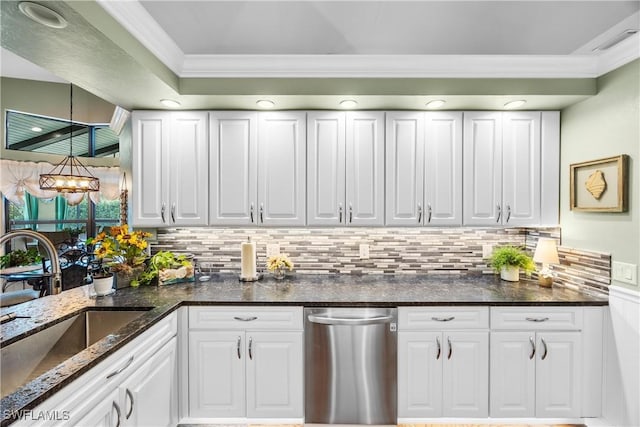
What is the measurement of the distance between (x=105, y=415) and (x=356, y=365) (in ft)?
4.51

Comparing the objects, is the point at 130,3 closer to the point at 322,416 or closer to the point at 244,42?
the point at 244,42

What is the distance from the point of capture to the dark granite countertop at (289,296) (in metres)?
1.68

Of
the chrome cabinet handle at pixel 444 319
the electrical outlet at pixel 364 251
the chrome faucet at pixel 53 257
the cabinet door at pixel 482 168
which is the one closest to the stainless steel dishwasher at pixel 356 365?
the chrome cabinet handle at pixel 444 319

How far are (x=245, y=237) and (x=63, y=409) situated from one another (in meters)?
1.75

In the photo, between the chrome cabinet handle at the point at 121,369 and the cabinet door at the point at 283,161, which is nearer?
the chrome cabinet handle at the point at 121,369

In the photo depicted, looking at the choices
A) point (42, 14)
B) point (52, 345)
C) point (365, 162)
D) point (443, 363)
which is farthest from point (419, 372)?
point (42, 14)

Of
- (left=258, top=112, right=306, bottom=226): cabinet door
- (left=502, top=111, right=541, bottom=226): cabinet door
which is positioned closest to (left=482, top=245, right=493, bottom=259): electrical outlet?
(left=502, top=111, right=541, bottom=226): cabinet door

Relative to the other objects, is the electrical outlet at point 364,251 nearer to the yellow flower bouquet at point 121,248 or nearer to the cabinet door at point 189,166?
the cabinet door at point 189,166

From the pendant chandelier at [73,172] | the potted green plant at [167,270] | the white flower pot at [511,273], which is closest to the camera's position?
the potted green plant at [167,270]

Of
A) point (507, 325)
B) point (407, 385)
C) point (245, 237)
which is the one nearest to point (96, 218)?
point (245, 237)

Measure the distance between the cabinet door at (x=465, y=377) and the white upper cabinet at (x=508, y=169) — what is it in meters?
0.92

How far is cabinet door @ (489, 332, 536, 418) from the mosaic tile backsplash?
0.79 metres

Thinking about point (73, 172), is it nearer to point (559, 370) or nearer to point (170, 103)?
point (170, 103)

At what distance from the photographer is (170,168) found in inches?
99.5
